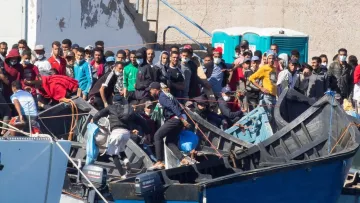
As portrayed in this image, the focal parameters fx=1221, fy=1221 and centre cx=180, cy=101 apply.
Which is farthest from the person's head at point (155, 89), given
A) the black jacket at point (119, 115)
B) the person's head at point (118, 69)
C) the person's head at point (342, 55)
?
the person's head at point (342, 55)

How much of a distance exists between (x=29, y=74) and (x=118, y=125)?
229 centimetres

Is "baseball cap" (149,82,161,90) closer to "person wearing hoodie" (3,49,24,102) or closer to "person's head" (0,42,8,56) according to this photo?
"person wearing hoodie" (3,49,24,102)

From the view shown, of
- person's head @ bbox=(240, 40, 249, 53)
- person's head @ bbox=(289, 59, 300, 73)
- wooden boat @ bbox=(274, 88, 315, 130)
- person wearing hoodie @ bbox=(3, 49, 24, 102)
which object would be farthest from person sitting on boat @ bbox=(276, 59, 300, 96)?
person wearing hoodie @ bbox=(3, 49, 24, 102)

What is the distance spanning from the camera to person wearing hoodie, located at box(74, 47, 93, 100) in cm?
2150

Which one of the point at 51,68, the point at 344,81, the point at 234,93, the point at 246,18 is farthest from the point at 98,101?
the point at 246,18

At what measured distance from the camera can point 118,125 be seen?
61.2ft

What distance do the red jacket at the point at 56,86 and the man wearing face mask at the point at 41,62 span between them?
0.39 meters

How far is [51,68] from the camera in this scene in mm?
21297

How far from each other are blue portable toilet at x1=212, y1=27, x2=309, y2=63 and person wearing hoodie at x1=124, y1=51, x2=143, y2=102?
6.25 metres

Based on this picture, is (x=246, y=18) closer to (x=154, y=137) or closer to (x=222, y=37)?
(x=222, y=37)

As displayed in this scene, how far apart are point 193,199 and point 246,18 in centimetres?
1465

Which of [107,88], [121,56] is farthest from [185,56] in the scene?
[107,88]

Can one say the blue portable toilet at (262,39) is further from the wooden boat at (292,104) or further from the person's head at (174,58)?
the person's head at (174,58)

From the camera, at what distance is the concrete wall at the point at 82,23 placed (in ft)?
77.6
